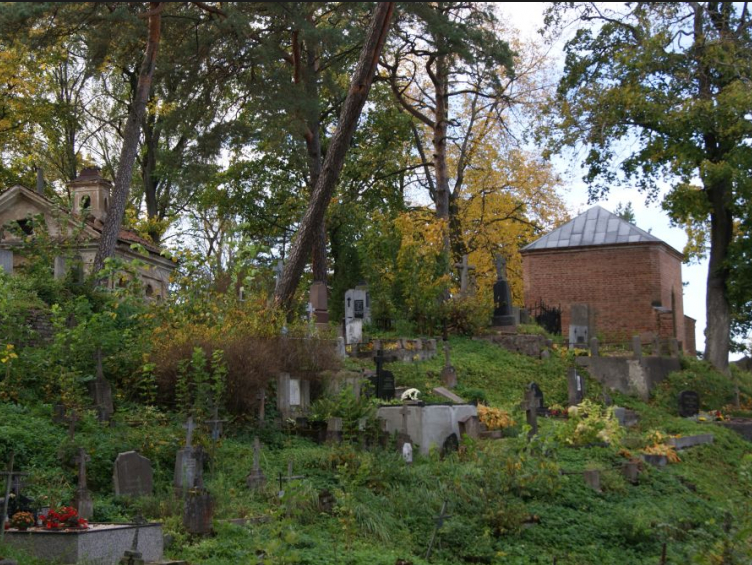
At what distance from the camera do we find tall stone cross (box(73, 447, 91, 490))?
9.23 m

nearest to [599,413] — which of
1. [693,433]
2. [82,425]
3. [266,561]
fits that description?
[693,433]

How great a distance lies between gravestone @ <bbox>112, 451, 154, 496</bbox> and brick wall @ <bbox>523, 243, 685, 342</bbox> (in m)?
19.8

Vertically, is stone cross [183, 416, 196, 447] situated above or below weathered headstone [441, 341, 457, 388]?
below

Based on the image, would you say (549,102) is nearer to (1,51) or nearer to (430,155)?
(430,155)

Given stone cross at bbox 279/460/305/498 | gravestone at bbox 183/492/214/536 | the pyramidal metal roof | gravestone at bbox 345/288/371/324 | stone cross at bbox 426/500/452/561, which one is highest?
the pyramidal metal roof

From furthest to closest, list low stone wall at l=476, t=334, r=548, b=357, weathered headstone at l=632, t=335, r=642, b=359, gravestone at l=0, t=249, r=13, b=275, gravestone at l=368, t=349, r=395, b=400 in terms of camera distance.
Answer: low stone wall at l=476, t=334, r=548, b=357, weathered headstone at l=632, t=335, r=642, b=359, gravestone at l=0, t=249, r=13, b=275, gravestone at l=368, t=349, r=395, b=400

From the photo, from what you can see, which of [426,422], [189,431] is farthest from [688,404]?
[189,431]

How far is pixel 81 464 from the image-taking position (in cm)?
950

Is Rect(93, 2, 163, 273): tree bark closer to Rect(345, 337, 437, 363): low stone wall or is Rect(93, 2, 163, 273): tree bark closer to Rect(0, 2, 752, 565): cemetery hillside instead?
Rect(0, 2, 752, 565): cemetery hillside

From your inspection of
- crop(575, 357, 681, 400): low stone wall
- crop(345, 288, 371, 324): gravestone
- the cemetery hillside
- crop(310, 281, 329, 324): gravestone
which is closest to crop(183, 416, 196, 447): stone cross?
the cemetery hillside

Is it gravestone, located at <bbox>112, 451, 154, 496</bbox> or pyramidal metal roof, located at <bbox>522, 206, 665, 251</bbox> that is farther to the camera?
pyramidal metal roof, located at <bbox>522, 206, 665, 251</bbox>

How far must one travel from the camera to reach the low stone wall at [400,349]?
19.8 metres

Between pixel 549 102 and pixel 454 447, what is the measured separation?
552 inches

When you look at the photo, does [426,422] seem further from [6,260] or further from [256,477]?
[6,260]
